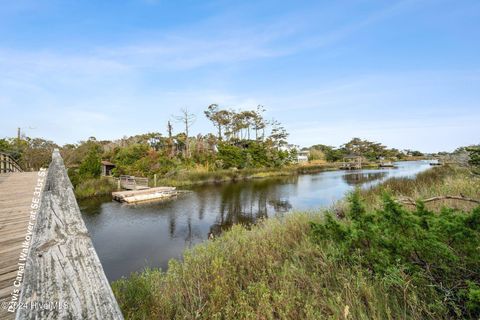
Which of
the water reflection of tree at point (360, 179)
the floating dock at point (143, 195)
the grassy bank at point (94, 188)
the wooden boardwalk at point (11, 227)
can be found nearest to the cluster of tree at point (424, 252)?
the wooden boardwalk at point (11, 227)

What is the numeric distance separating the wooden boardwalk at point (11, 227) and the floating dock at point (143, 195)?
935 centimetres

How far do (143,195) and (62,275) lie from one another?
15916 mm

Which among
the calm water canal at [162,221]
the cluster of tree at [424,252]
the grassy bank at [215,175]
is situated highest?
the cluster of tree at [424,252]

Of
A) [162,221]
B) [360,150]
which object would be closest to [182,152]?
[162,221]

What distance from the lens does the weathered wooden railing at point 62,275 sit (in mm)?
504

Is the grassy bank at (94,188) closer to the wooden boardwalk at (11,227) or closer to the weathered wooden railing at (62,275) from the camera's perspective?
the wooden boardwalk at (11,227)

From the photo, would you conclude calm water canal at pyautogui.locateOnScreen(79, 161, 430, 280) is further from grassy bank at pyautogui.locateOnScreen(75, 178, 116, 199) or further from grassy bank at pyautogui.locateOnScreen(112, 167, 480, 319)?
grassy bank at pyautogui.locateOnScreen(112, 167, 480, 319)

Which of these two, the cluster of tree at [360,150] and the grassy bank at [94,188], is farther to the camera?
the cluster of tree at [360,150]

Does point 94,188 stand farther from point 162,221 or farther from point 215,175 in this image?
point 215,175

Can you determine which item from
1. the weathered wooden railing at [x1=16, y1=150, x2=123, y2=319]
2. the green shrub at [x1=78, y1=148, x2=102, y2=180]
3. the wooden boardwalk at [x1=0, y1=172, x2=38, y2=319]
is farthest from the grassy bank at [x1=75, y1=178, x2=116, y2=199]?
the weathered wooden railing at [x1=16, y1=150, x2=123, y2=319]

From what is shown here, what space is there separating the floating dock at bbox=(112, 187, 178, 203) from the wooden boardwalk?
9.35m

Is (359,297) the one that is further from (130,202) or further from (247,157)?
(247,157)

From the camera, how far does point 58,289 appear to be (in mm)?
550

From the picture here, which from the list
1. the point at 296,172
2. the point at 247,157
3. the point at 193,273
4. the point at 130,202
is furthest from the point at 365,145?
the point at 193,273
